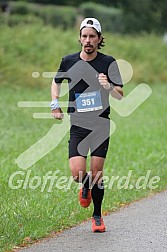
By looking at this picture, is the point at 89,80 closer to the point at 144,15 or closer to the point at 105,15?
the point at 105,15

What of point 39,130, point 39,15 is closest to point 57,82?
point 39,130

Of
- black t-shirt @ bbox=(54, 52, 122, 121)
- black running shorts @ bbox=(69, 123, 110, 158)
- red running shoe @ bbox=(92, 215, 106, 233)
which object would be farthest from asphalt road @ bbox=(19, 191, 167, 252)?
black t-shirt @ bbox=(54, 52, 122, 121)

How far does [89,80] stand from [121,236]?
163 centimetres

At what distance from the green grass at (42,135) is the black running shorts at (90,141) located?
2.98 ft

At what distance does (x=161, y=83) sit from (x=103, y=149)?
2658 cm

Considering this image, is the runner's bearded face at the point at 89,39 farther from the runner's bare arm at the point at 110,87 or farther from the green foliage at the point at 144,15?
the green foliage at the point at 144,15

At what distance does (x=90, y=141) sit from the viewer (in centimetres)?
796

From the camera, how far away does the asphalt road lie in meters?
7.33

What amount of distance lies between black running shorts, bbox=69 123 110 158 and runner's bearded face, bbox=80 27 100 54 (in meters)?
0.79

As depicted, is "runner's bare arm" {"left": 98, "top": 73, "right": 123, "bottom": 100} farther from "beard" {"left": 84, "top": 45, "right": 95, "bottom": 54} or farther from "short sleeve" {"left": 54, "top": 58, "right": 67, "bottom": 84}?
"short sleeve" {"left": 54, "top": 58, "right": 67, "bottom": 84}

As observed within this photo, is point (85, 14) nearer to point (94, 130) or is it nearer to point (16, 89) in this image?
point (16, 89)

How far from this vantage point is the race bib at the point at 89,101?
788 cm

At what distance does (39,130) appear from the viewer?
1697cm

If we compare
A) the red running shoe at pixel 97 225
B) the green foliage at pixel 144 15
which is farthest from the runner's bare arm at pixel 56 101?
the green foliage at pixel 144 15
